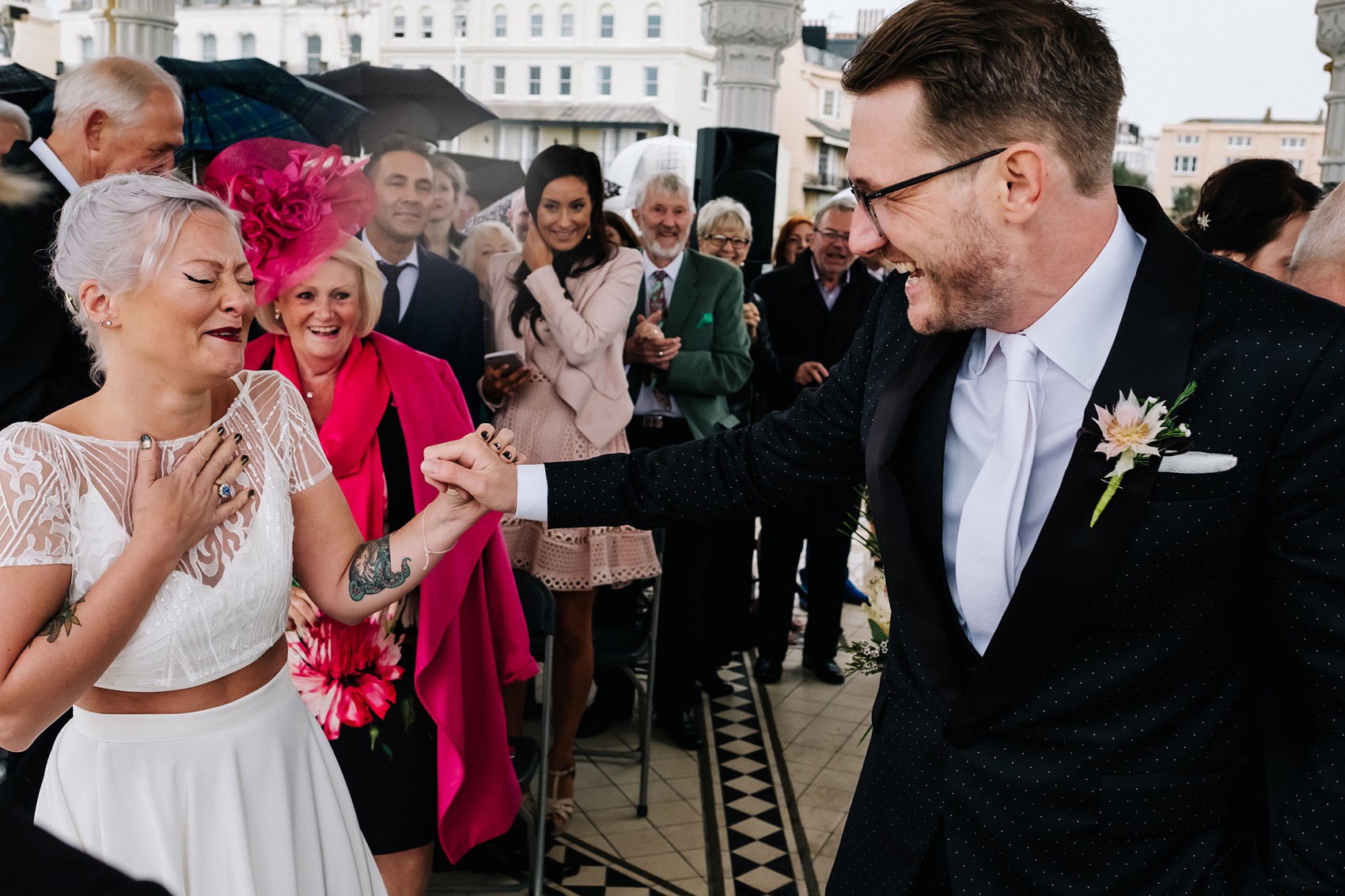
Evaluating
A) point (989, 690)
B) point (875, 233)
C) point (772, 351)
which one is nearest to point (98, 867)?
point (989, 690)

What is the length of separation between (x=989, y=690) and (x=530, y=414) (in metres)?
2.39

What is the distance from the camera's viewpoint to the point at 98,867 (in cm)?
60

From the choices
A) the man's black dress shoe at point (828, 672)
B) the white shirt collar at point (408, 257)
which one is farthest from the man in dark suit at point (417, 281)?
the man's black dress shoe at point (828, 672)

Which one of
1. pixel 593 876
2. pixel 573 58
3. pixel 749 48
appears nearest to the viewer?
pixel 593 876

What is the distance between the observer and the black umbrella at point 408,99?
15.9 feet

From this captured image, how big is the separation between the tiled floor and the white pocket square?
5.96 feet

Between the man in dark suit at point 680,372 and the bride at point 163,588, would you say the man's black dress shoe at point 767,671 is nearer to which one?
the man in dark suit at point 680,372

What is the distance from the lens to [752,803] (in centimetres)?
376

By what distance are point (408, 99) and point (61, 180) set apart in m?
2.34

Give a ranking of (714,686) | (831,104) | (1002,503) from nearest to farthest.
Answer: (1002,503) → (714,686) → (831,104)

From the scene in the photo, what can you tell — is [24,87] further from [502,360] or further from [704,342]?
[704,342]

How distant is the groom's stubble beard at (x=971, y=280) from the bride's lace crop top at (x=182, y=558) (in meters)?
1.13

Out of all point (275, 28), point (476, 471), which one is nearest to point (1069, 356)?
point (476, 471)

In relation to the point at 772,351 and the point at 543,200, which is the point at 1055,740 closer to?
the point at 543,200
